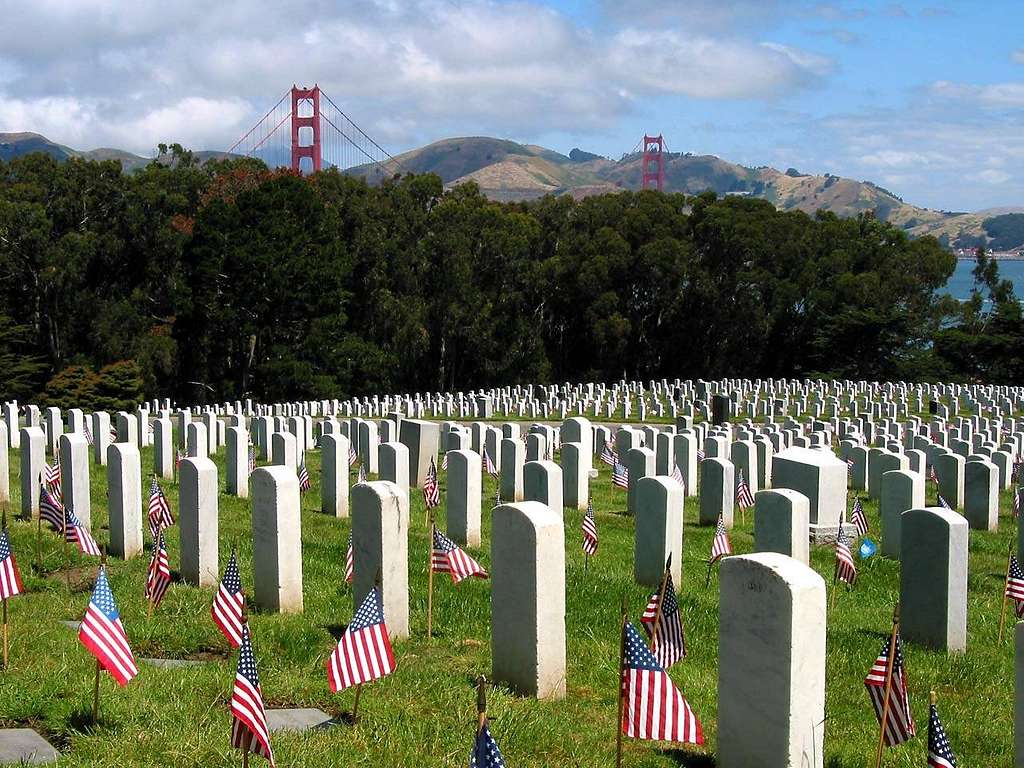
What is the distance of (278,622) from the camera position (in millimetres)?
8133

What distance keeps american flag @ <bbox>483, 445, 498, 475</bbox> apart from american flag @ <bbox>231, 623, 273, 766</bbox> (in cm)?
1332

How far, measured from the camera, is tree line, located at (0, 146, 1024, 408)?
148ft

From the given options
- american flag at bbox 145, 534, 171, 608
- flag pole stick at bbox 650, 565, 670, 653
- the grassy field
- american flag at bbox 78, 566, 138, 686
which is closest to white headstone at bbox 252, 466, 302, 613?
the grassy field

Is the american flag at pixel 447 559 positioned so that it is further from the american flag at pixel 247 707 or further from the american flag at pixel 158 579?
the american flag at pixel 247 707

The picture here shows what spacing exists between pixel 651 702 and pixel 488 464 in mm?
13285

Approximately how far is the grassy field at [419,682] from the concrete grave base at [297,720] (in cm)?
10

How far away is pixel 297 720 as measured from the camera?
239 inches

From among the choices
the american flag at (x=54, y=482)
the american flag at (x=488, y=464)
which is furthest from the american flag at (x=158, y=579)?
the american flag at (x=488, y=464)

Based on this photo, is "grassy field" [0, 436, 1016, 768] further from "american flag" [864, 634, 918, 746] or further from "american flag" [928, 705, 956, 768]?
"american flag" [928, 705, 956, 768]

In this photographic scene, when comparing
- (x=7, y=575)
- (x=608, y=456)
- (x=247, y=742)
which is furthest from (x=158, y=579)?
(x=608, y=456)

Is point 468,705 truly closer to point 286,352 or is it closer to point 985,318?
point 286,352

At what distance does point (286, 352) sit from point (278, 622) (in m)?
37.8

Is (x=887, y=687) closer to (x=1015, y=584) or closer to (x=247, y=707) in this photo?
(x=247, y=707)

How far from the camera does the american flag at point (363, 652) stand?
5719 mm
